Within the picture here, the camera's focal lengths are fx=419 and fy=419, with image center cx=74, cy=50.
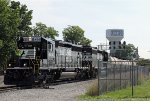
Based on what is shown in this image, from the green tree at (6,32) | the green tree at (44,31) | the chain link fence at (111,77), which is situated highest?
the green tree at (44,31)

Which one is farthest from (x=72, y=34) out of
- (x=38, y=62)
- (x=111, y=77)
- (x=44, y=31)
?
(x=111, y=77)

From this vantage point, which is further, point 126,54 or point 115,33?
point 126,54

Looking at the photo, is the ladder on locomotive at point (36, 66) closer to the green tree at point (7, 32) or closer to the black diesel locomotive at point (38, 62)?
the black diesel locomotive at point (38, 62)

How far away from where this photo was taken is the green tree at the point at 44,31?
279 ft

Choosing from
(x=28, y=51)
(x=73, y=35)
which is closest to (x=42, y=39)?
(x=28, y=51)

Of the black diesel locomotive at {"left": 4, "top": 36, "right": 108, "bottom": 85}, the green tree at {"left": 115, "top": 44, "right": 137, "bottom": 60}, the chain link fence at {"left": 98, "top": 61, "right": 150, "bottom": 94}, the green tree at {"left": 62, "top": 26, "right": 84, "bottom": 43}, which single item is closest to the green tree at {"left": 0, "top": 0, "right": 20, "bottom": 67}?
the black diesel locomotive at {"left": 4, "top": 36, "right": 108, "bottom": 85}

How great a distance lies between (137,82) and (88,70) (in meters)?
11.7

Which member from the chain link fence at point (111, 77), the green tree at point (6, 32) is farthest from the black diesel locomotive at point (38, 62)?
the green tree at point (6, 32)

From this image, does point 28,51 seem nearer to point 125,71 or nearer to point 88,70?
point 125,71

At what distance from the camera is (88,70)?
50.9m

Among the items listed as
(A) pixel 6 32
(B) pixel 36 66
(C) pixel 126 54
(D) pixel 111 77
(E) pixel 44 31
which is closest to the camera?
(D) pixel 111 77

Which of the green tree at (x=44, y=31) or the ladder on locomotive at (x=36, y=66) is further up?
the green tree at (x=44, y=31)

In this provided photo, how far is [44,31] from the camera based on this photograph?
8688 centimetres

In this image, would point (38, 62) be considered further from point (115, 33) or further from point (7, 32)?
point (115, 33)
